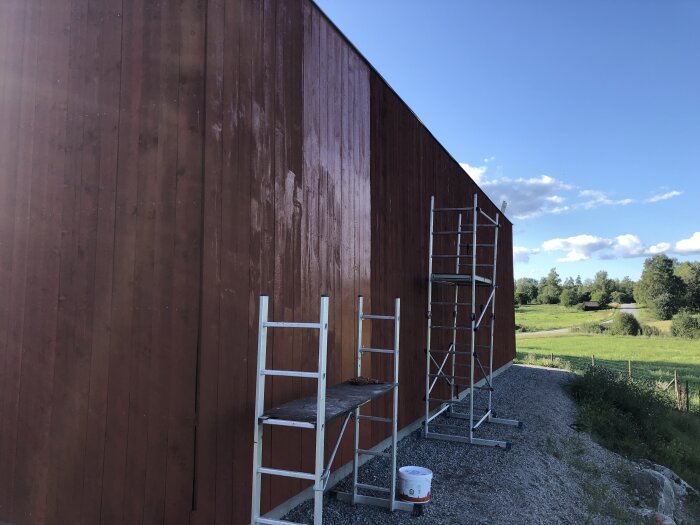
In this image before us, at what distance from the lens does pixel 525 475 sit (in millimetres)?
5527

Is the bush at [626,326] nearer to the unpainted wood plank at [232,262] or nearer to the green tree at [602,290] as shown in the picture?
the green tree at [602,290]

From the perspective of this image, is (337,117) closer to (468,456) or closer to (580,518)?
(468,456)

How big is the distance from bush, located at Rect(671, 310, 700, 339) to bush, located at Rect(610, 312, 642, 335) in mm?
2816

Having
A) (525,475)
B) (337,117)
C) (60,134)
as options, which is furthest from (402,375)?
(60,134)

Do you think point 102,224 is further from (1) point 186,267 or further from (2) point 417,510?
(2) point 417,510

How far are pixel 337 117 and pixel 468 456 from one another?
432 centimetres

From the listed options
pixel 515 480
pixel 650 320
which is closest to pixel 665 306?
pixel 650 320

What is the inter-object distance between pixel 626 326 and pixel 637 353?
14.1 metres

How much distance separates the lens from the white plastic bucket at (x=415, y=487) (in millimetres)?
4305

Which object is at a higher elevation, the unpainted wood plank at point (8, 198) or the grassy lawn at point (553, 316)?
the unpainted wood plank at point (8, 198)

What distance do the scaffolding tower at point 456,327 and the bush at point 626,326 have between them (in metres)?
38.5

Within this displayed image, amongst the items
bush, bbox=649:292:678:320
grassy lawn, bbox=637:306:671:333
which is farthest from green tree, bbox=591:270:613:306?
bush, bbox=649:292:678:320

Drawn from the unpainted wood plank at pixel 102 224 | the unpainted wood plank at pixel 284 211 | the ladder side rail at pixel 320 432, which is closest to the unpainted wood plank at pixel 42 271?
the unpainted wood plank at pixel 102 224

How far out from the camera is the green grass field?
23312mm
